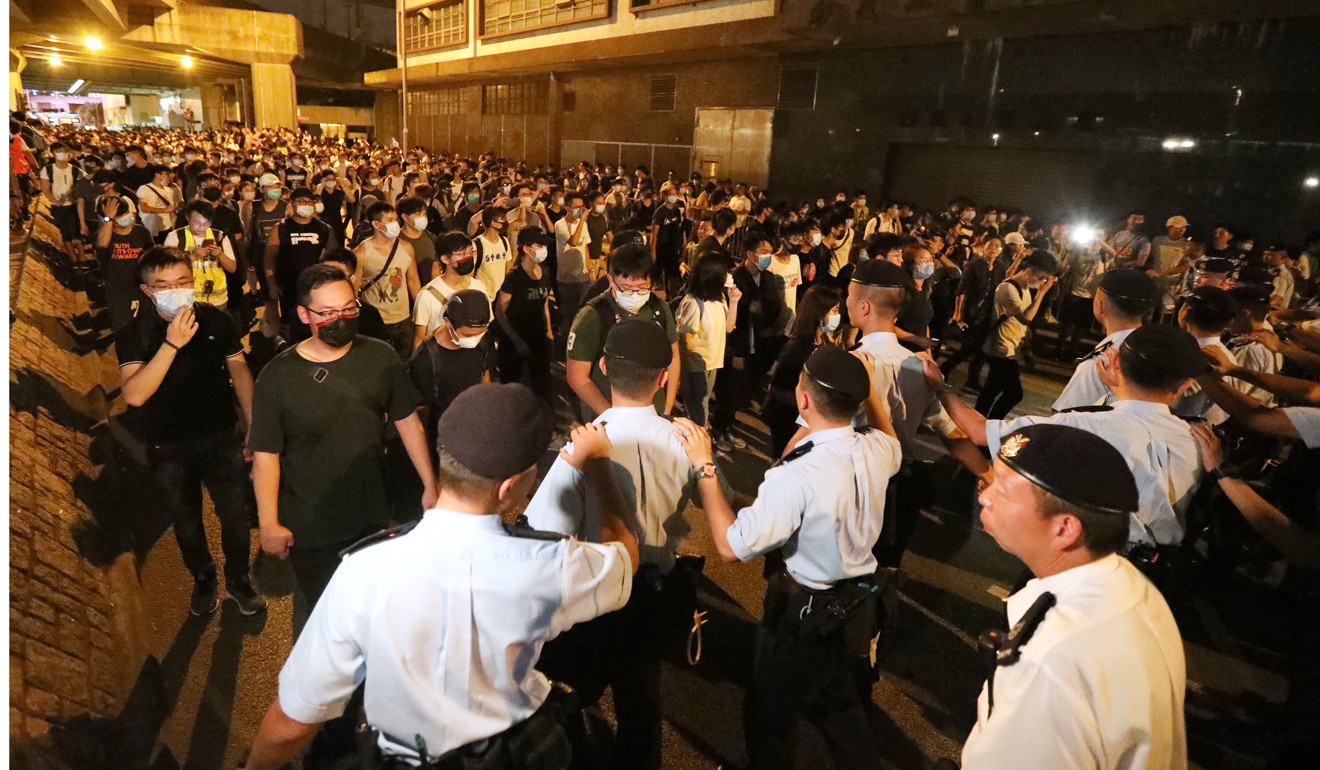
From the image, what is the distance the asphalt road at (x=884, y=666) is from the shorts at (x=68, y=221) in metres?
9.34

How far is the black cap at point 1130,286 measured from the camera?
405 centimetres

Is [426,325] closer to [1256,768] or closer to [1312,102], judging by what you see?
[1256,768]

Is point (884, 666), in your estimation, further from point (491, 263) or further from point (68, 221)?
point (68, 221)

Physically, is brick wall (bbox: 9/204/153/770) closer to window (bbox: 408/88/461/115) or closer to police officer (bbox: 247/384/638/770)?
police officer (bbox: 247/384/638/770)

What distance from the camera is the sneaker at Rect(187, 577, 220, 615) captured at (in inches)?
158

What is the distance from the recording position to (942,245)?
32.7 feet

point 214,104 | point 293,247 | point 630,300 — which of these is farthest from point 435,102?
point 630,300

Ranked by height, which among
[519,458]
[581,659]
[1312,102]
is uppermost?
[1312,102]

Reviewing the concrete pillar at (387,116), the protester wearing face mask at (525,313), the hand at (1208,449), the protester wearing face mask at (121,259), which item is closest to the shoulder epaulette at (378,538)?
the hand at (1208,449)

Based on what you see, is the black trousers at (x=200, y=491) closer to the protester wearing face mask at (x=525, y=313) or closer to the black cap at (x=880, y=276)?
the protester wearing face mask at (x=525, y=313)

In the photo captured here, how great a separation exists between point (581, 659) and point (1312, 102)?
1535 cm

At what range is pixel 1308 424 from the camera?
3.46 meters

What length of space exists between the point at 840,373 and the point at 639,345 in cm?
77

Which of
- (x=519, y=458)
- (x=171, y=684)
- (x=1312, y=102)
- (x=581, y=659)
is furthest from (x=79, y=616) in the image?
(x=1312, y=102)
